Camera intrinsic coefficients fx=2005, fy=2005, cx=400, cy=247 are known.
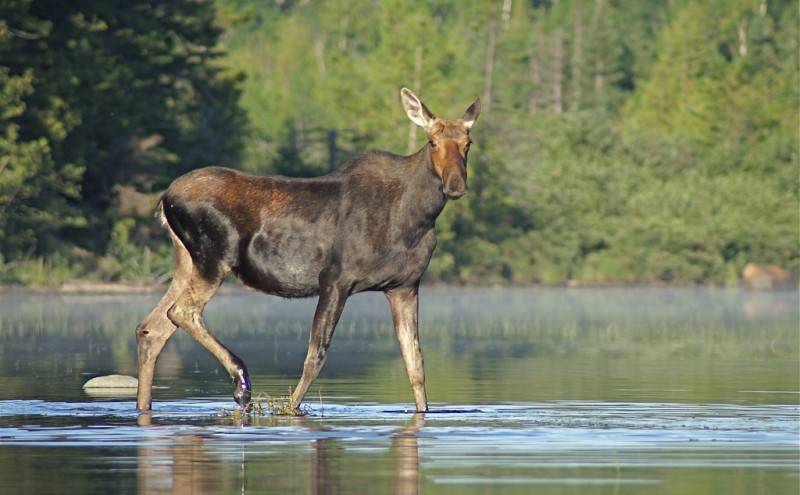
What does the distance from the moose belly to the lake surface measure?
120 cm

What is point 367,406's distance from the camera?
19.6m

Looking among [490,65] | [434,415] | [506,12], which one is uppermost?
[506,12]

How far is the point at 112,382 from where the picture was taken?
22359 millimetres

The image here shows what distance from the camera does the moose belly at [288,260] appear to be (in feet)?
63.1

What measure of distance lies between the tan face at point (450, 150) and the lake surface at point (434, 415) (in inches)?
85.3

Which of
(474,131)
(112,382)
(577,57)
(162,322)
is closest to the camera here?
(162,322)

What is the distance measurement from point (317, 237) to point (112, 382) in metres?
4.25

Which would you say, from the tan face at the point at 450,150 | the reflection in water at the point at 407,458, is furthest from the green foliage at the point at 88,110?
the reflection in water at the point at 407,458

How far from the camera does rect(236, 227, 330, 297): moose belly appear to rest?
19.2m

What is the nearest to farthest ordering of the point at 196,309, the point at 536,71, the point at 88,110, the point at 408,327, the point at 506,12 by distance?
1. the point at 408,327
2. the point at 196,309
3. the point at 88,110
4. the point at 536,71
5. the point at 506,12

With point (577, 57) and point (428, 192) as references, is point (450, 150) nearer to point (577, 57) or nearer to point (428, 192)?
point (428, 192)

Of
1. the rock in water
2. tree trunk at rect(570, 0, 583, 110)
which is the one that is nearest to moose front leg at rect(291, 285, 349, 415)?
the rock in water

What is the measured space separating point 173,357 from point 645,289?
42.5 m

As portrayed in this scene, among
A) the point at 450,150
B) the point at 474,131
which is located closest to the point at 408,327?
the point at 450,150
